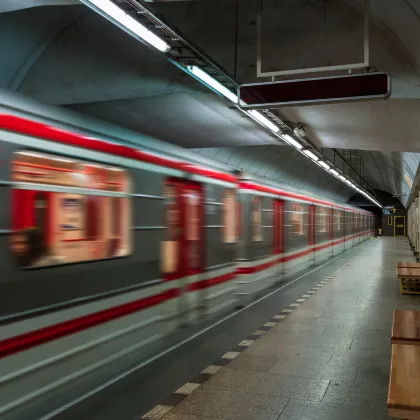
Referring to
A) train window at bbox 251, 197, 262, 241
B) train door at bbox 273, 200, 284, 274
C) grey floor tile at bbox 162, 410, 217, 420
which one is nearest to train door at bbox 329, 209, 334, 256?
train door at bbox 273, 200, 284, 274

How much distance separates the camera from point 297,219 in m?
14.2

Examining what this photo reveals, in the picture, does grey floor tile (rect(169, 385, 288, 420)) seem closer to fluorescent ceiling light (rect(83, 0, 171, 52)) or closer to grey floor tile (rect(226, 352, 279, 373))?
grey floor tile (rect(226, 352, 279, 373))

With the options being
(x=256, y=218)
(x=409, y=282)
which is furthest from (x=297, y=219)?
(x=256, y=218)

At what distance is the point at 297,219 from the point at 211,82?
319 inches

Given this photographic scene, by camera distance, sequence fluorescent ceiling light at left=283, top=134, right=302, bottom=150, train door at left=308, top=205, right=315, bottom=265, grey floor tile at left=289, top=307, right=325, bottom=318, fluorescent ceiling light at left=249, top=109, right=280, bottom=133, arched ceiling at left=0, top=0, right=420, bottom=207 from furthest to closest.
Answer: train door at left=308, top=205, right=315, bottom=265 < fluorescent ceiling light at left=283, top=134, right=302, bottom=150 < fluorescent ceiling light at left=249, top=109, right=280, bottom=133 < grey floor tile at left=289, top=307, right=325, bottom=318 < arched ceiling at left=0, top=0, right=420, bottom=207

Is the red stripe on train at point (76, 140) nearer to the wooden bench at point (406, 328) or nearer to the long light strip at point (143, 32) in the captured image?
the long light strip at point (143, 32)

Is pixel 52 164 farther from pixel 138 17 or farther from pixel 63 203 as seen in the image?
pixel 138 17

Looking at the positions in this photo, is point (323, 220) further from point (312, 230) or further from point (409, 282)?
point (409, 282)

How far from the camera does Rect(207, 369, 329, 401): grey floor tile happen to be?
4.69 m

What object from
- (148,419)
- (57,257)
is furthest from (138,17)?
(148,419)

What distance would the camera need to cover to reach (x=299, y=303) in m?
9.72

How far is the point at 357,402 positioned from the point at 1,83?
7.83 metres

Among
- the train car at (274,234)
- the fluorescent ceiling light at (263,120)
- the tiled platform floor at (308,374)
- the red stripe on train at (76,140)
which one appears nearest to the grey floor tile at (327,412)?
the tiled platform floor at (308,374)

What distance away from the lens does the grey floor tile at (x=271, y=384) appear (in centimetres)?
469
